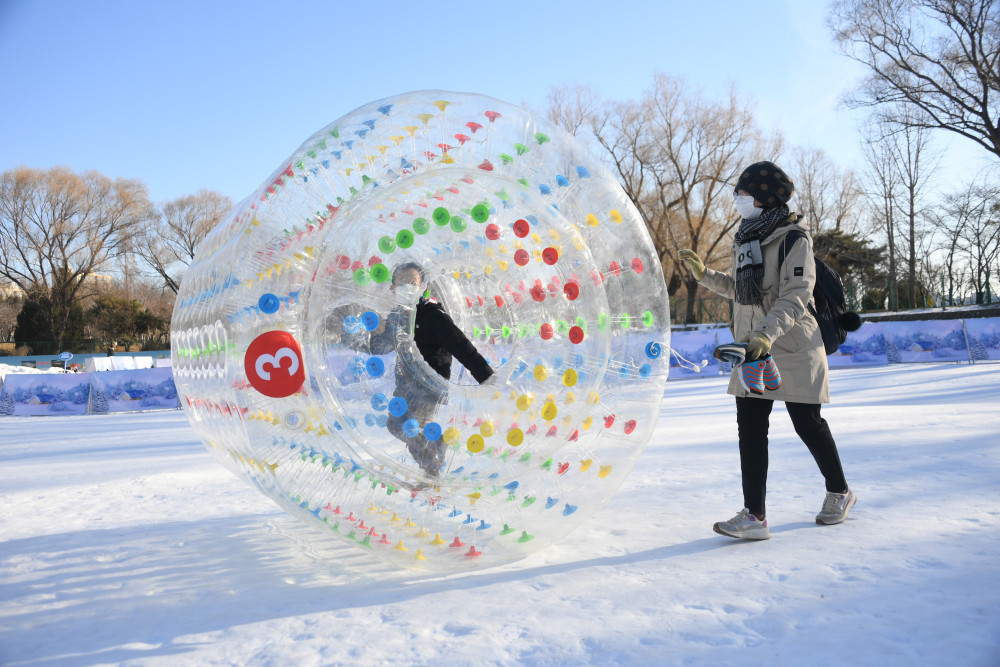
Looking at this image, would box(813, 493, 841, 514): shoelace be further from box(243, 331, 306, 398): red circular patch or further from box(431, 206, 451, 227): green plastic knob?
box(243, 331, 306, 398): red circular patch

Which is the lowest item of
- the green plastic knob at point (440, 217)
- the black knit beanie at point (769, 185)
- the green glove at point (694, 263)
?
the green glove at point (694, 263)

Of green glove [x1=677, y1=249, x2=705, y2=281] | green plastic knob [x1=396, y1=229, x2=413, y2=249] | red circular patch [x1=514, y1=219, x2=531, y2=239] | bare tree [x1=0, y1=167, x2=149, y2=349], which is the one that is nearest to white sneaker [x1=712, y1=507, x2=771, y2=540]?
green glove [x1=677, y1=249, x2=705, y2=281]

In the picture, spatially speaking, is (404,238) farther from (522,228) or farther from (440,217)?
(522,228)

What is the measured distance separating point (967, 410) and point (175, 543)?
6.72 metres

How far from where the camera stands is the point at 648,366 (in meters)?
2.87

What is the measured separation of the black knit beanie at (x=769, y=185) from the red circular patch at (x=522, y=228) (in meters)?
1.07

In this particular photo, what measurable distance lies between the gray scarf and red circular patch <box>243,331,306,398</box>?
6.50ft

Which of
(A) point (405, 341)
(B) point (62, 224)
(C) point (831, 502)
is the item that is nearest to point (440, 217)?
(A) point (405, 341)

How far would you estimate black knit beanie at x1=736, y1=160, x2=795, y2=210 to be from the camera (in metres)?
3.12

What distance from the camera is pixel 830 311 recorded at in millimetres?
3172

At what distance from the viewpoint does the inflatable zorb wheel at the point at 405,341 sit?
8.37 ft

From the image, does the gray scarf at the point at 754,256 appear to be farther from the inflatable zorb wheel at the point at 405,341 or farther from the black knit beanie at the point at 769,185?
the inflatable zorb wheel at the point at 405,341

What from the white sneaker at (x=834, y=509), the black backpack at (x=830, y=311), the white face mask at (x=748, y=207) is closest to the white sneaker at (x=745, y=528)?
the white sneaker at (x=834, y=509)

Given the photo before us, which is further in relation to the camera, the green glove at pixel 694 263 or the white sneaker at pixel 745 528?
the green glove at pixel 694 263
